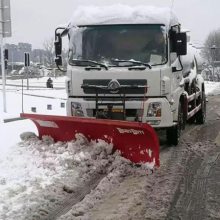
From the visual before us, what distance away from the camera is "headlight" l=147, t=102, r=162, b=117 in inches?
361

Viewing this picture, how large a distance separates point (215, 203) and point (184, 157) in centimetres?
297

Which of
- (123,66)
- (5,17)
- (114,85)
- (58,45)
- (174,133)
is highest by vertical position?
(5,17)

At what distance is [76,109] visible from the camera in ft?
31.4

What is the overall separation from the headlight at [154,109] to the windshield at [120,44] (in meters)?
0.78

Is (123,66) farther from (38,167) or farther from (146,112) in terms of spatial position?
(38,167)

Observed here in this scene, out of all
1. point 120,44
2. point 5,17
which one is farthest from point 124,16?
point 5,17

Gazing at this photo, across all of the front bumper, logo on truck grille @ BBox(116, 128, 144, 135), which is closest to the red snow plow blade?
logo on truck grille @ BBox(116, 128, 144, 135)

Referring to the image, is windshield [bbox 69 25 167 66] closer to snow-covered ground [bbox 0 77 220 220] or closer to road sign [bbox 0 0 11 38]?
snow-covered ground [bbox 0 77 220 220]

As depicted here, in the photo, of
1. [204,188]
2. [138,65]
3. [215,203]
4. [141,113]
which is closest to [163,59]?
[138,65]

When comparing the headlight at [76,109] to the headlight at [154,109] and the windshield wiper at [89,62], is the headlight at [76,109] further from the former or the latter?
the headlight at [154,109]

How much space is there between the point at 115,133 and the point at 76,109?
1747 mm

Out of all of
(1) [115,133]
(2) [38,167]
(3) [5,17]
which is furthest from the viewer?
(3) [5,17]

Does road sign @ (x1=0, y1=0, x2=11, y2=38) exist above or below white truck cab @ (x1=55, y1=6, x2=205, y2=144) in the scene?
above

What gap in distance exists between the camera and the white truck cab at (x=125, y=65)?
918 centimetres
